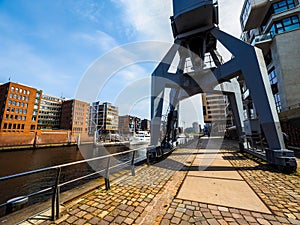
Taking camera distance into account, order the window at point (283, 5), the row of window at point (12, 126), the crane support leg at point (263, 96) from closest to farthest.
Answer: the crane support leg at point (263, 96) < the window at point (283, 5) < the row of window at point (12, 126)

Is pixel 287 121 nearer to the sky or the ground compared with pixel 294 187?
nearer to the sky

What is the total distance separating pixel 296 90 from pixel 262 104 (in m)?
14.1

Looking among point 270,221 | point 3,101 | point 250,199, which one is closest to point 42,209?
point 270,221

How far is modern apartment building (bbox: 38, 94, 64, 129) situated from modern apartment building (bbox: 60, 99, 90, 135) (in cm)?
518

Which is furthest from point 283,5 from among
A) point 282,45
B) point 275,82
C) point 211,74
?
point 211,74

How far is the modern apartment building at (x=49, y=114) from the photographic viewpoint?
70188 millimetres

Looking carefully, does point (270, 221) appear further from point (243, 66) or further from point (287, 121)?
point (287, 121)

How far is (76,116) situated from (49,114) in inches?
889

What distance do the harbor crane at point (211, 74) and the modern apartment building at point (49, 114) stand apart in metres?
80.3

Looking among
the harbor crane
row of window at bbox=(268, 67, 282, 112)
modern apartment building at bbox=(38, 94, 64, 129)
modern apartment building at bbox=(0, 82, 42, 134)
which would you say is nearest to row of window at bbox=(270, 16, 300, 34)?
row of window at bbox=(268, 67, 282, 112)

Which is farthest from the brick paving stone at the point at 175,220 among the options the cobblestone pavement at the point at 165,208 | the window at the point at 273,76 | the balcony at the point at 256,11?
the balcony at the point at 256,11

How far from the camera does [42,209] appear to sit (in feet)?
8.43

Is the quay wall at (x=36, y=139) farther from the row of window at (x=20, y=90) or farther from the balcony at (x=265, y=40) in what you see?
the balcony at (x=265, y=40)

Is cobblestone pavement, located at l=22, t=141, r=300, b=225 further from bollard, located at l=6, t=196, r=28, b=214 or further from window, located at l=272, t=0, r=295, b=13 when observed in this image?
window, located at l=272, t=0, r=295, b=13
